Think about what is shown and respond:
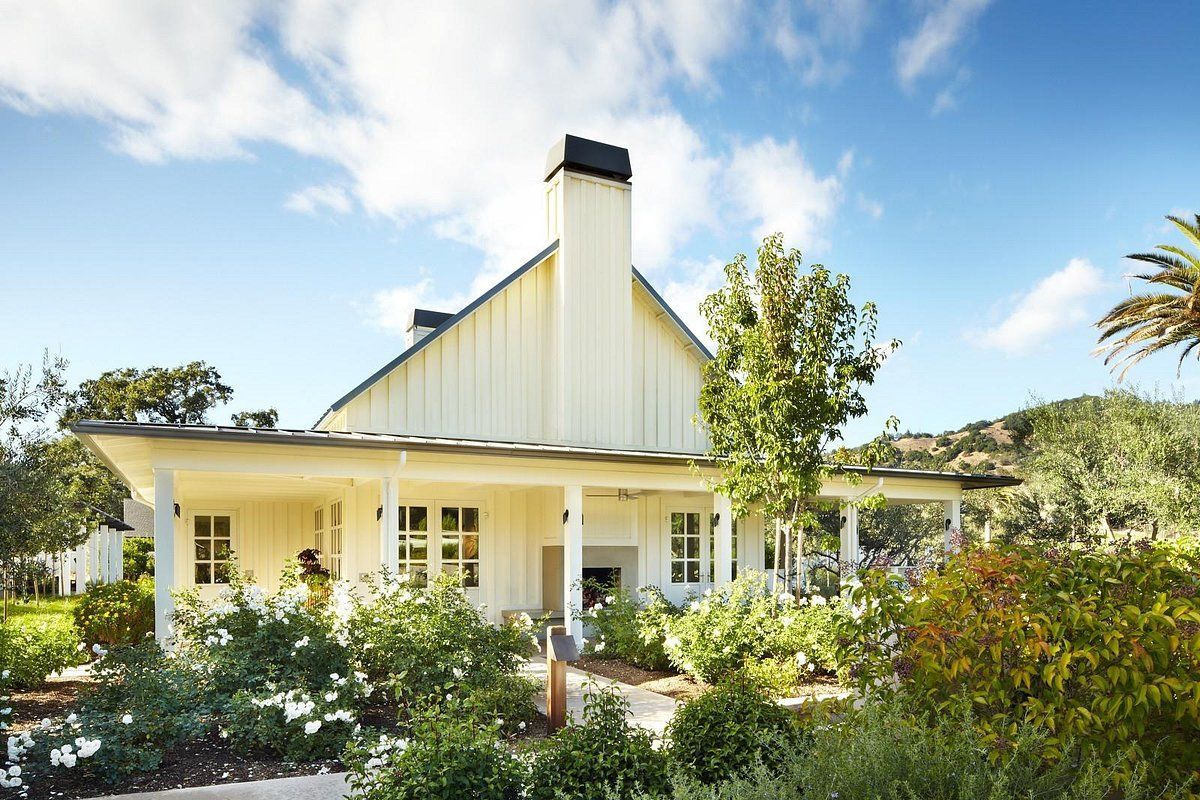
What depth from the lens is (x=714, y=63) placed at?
13203 millimetres

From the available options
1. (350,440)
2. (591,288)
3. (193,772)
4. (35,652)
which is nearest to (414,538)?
(350,440)

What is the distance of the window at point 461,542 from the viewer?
46.7ft

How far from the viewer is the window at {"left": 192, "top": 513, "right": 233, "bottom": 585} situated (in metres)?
17.7

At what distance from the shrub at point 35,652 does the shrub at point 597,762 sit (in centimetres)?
729

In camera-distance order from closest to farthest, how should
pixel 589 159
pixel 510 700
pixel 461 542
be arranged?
pixel 510 700 → pixel 461 542 → pixel 589 159

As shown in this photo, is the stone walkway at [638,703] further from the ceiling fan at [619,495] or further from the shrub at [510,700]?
the ceiling fan at [619,495]

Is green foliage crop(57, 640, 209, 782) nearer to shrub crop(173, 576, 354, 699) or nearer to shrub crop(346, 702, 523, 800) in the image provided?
shrub crop(173, 576, 354, 699)

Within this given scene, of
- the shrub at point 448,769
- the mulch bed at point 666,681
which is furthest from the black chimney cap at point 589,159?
the shrub at point 448,769

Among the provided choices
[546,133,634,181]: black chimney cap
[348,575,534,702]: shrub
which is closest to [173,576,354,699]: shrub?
[348,575,534,702]: shrub

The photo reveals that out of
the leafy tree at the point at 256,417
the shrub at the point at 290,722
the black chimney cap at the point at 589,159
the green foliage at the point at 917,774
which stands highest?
the black chimney cap at the point at 589,159

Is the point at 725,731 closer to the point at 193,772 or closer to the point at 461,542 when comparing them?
the point at 193,772

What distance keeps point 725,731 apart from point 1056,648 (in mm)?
1988

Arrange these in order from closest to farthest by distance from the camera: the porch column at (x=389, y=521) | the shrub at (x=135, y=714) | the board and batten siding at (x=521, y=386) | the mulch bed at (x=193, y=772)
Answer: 1. the mulch bed at (x=193, y=772)
2. the shrub at (x=135, y=714)
3. the porch column at (x=389, y=521)
4. the board and batten siding at (x=521, y=386)

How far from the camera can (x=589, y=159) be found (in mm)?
15344
